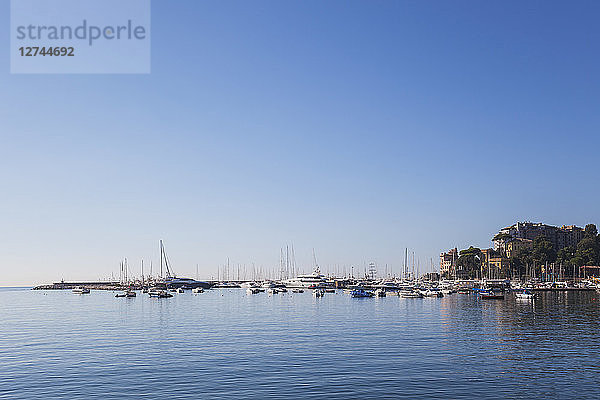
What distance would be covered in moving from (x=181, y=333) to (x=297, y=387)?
126 feet

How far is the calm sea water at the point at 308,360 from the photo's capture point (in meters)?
38.2

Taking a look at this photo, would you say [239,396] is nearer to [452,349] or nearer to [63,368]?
[63,368]

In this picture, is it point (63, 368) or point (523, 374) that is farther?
point (63, 368)

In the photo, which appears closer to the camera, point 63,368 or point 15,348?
point 63,368

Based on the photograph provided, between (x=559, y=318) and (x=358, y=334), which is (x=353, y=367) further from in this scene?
(x=559, y=318)

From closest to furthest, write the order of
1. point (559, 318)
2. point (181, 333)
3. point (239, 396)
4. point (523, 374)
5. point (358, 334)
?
point (239, 396) → point (523, 374) → point (358, 334) → point (181, 333) → point (559, 318)

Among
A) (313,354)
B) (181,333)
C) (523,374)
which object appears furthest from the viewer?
(181,333)

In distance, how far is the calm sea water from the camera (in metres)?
38.2

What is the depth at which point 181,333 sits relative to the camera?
73250 millimetres

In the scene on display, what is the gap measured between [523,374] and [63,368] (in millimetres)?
39140

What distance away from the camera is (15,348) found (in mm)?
61844

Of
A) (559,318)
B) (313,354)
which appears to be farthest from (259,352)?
(559,318)

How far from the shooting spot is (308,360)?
49.3 metres

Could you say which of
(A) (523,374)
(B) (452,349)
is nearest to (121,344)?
(B) (452,349)
